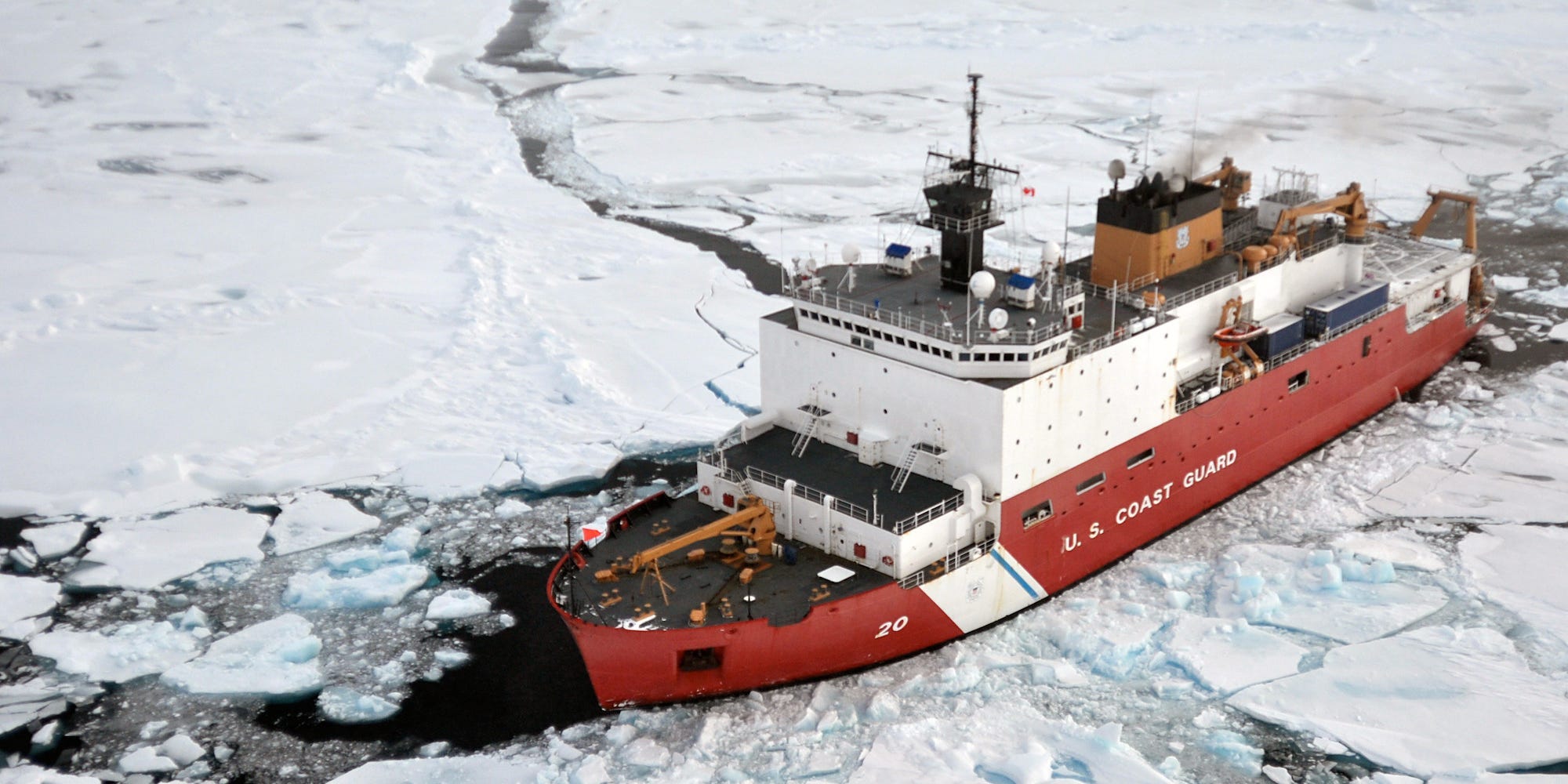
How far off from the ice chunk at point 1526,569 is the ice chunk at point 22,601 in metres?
18.5

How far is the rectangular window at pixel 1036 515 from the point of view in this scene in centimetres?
1709

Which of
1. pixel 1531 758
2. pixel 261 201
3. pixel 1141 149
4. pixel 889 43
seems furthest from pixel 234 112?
pixel 1531 758

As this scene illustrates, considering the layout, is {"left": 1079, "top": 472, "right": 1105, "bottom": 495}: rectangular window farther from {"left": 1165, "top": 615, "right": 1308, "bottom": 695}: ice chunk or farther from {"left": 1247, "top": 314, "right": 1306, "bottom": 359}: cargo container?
{"left": 1247, "top": 314, "right": 1306, "bottom": 359}: cargo container

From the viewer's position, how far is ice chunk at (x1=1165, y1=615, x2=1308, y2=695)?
15945 mm

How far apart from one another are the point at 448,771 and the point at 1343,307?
15.3 m

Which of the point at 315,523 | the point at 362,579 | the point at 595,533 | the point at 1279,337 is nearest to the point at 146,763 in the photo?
the point at 362,579

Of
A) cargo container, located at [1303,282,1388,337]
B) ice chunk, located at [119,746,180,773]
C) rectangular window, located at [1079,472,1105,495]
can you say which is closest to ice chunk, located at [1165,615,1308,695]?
rectangular window, located at [1079,472,1105,495]

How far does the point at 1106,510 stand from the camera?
18.3m

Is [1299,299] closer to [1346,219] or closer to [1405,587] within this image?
[1346,219]

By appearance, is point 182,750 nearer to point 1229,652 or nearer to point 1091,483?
point 1091,483

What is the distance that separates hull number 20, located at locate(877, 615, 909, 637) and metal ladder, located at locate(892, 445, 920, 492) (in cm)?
166

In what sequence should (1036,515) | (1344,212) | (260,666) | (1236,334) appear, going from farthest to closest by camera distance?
(1344,212)
(1236,334)
(1036,515)
(260,666)

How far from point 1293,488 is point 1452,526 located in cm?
231

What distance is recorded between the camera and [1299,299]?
22.3 m
